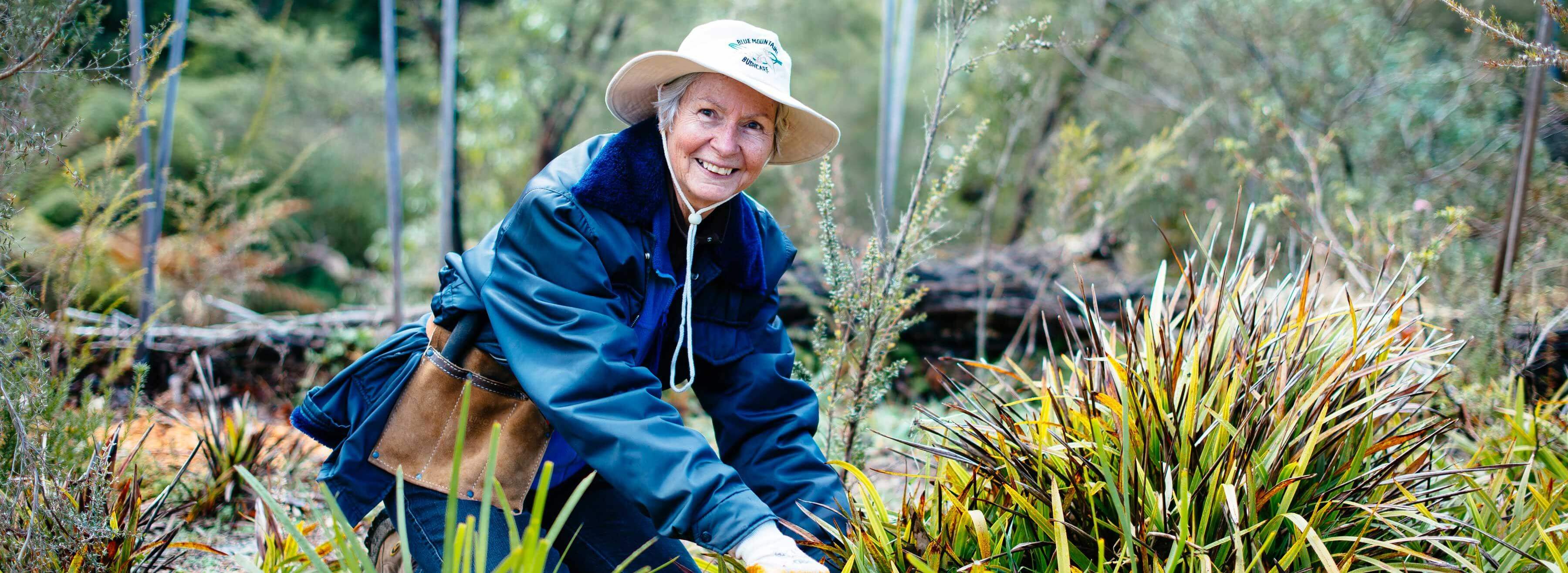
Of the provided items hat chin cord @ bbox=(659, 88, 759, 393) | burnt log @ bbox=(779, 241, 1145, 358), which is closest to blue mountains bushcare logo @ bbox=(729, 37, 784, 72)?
hat chin cord @ bbox=(659, 88, 759, 393)

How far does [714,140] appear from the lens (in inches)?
77.4

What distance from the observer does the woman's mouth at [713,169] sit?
1.98 meters

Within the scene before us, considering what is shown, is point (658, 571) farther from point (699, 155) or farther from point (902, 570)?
point (699, 155)

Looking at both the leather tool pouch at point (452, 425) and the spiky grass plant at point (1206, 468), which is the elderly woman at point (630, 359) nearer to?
the leather tool pouch at point (452, 425)

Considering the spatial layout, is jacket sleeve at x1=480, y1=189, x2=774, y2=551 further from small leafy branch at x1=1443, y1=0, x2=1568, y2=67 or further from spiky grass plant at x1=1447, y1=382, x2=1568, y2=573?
small leafy branch at x1=1443, y1=0, x2=1568, y2=67

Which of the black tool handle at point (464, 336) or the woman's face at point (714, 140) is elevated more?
the woman's face at point (714, 140)

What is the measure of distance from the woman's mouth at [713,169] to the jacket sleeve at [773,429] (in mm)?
355

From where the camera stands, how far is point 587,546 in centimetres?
207

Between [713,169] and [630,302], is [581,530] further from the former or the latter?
[713,169]

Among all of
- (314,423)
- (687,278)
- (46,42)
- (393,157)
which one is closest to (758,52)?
(687,278)

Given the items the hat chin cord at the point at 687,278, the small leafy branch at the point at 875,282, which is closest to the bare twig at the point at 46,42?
the hat chin cord at the point at 687,278

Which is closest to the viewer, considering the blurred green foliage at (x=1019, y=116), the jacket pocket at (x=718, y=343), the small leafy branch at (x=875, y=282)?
the jacket pocket at (x=718, y=343)

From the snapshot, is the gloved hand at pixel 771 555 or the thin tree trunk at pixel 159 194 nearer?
the gloved hand at pixel 771 555

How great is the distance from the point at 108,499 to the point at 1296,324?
9.28ft
